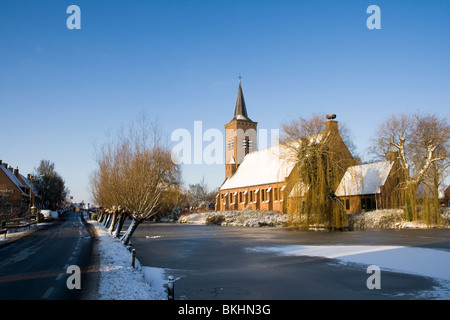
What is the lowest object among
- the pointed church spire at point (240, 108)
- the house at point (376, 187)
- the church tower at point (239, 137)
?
the house at point (376, 187)

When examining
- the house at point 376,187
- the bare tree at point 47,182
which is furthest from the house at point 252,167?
the bare tree at point 47,182

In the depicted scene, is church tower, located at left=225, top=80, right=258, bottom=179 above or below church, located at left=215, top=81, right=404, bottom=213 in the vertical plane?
above

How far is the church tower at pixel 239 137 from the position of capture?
74.2 meters

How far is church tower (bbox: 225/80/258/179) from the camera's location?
74188 mm

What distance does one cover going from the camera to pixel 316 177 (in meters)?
32.7

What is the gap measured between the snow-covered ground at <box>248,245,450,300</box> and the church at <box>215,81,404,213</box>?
1534cm

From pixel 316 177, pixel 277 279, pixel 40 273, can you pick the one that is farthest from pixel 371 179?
pixel 40 273

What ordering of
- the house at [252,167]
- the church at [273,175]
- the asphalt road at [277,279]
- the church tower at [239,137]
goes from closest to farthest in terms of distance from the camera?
the asphalt road at [277,279] → the church at [273,175] → the house at [252,167] → the church tower at [239,137]

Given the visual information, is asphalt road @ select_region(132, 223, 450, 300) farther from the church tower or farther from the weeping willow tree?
the church tower

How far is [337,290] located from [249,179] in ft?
177

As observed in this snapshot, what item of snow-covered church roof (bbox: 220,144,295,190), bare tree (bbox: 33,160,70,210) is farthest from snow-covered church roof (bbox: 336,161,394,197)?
bare tree (bbox: 33,160,70,210)

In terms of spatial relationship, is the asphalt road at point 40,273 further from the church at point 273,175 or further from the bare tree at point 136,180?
the church at point 273,175

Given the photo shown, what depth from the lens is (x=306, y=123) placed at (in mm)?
35219
